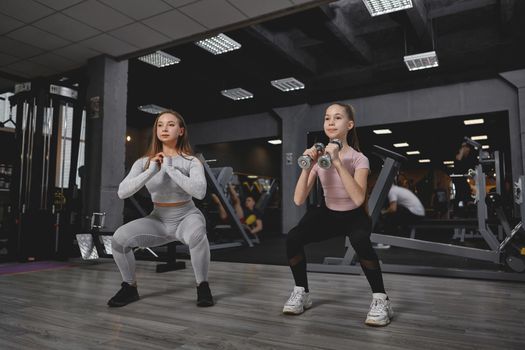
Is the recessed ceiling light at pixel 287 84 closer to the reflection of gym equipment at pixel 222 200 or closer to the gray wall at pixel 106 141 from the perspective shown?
the reflection of gym equipment at pixel 222 200

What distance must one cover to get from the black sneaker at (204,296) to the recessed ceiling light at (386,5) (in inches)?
158

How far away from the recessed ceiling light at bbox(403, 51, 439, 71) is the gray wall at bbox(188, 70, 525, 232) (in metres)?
1.03

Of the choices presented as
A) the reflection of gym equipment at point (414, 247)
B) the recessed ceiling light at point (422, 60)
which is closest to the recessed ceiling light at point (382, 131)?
the recessed ceiling light at point (422, 60)

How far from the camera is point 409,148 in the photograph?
38.5 ft

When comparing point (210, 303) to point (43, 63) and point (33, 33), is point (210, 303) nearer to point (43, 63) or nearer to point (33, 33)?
point (33, 33)

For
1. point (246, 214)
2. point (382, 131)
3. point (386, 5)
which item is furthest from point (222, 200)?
point (382, 131)

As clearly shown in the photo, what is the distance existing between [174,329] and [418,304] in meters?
1.39

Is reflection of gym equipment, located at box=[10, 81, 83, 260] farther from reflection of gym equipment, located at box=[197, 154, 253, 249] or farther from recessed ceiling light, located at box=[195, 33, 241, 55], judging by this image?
recessed ceiling light, located at box=[195, 33, 241, 55]

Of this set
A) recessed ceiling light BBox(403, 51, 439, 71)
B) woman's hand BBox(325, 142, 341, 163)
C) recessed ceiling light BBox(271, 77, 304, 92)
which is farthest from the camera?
recessed ceiling light BBox(271, 77, 304, 92)

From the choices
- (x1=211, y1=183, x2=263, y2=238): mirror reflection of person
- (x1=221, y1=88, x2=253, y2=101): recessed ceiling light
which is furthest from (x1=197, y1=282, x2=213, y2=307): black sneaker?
(x1=221, y1=88, x2=253, y2=101): recessed ceiling light

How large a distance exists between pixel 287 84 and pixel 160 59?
8.42 feet

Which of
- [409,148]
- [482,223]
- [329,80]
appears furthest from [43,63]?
[409,148]

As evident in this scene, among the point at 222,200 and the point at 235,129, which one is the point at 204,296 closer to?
the point at 222,200

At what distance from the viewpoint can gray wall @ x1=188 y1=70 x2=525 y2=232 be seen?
6.50m
